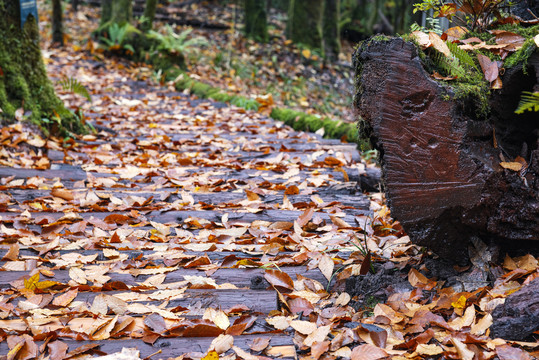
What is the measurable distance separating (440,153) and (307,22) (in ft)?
40.3

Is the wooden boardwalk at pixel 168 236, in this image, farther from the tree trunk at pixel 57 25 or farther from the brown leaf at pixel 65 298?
the tree trunk at pixel 57 25

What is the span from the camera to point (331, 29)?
47.1 ft

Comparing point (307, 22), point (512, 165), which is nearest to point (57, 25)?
point (307, 22)

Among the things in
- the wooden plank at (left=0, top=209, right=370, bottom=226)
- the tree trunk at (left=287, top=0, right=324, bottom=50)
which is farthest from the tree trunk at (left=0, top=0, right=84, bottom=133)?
the tree trunk at (left=287, top=0, right=324, bottom=50)

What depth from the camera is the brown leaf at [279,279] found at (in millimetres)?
2262

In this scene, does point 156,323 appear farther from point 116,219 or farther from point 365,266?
point 116,219

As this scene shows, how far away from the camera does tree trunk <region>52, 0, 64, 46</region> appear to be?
436 inches

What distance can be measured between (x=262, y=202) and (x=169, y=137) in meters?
2.46

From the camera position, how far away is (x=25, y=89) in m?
5.00

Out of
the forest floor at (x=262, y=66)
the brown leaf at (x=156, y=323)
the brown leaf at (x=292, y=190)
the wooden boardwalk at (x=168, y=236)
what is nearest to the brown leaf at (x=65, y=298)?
the wooden boardwalk at (x=168, y=236)

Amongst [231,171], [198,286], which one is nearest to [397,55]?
[198,286]

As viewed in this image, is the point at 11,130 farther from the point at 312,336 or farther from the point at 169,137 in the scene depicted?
the point at 312,336

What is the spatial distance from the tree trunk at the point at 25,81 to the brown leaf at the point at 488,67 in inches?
169

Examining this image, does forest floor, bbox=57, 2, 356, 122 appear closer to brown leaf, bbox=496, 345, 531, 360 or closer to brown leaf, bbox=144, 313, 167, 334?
brown leaf, bbox=144, 313, 167, 334
